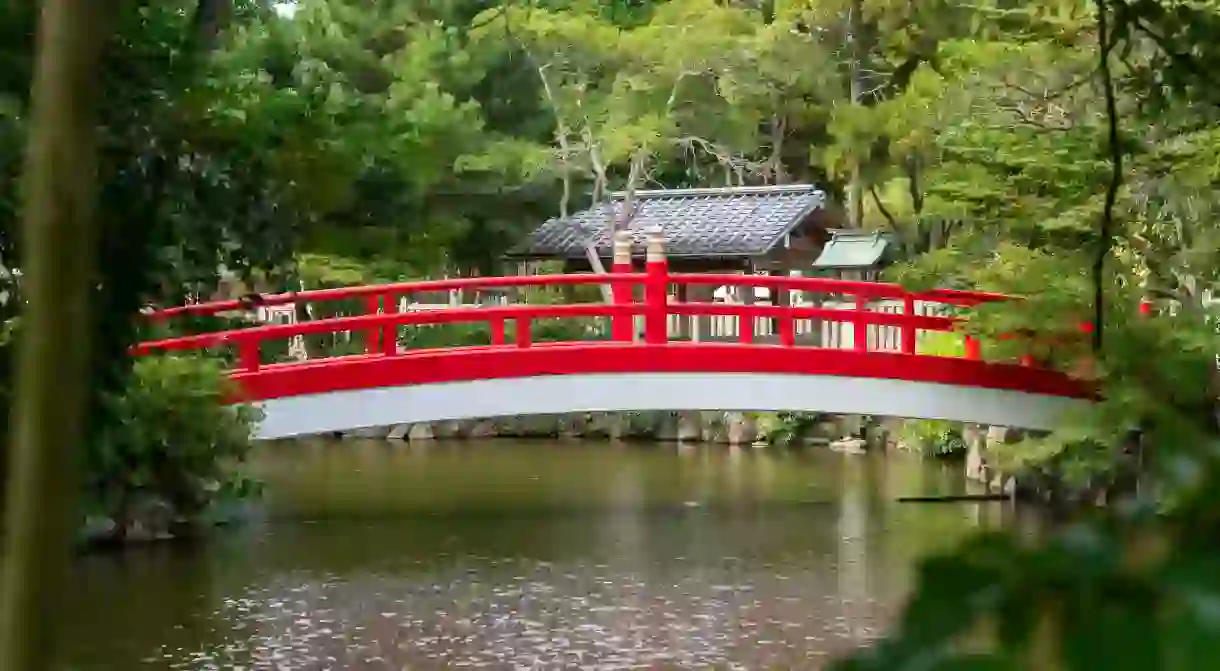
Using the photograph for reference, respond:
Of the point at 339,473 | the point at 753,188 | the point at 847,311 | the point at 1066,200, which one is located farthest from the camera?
the point at 753,188

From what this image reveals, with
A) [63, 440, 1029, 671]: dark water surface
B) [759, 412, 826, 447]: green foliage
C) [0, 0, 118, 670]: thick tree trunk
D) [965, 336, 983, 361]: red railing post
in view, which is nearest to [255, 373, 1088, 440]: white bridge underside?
[965, 336, 983, 361]: red railing post

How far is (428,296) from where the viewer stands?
16.5 m

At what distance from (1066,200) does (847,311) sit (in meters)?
1.35

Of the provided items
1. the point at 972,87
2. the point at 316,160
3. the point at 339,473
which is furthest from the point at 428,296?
the point at 316,160

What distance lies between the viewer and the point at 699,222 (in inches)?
579

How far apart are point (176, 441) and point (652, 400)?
2.59 metres

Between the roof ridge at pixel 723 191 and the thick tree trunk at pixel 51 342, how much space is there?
45.3ft

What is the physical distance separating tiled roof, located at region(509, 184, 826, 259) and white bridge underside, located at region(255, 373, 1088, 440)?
5164 millimetres

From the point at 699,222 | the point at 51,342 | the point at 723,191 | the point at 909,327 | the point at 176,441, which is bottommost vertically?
the point at 176,441

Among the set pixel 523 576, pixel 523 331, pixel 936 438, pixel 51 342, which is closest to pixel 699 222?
pixel 936 438

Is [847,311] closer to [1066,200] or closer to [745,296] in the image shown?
[1066,200]

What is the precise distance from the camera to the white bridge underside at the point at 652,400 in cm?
833

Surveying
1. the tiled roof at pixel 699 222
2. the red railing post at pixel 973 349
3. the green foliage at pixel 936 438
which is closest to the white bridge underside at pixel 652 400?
the red railing post at pixel 973 349

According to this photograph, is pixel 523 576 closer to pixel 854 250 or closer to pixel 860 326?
pixel 860 326
